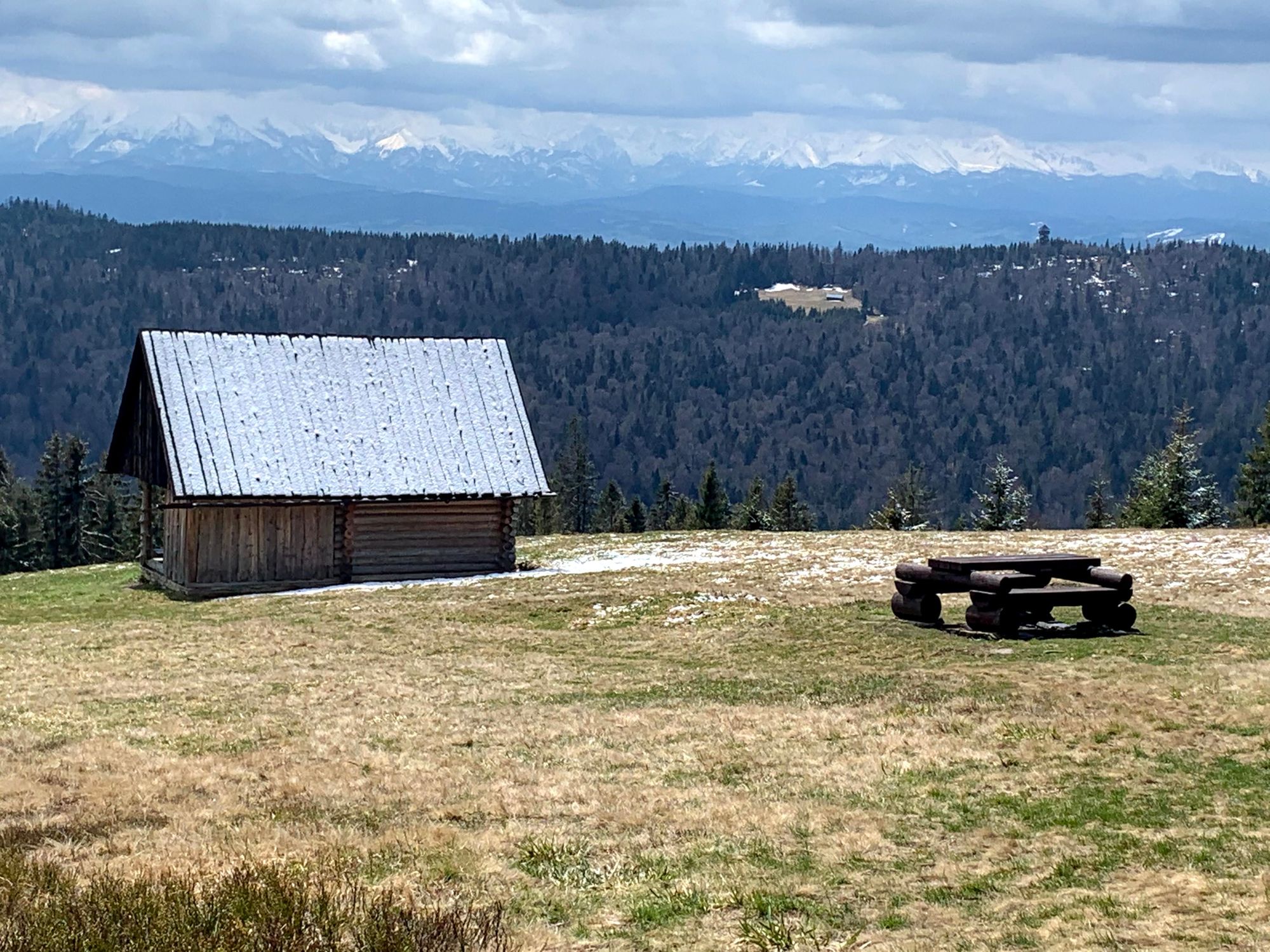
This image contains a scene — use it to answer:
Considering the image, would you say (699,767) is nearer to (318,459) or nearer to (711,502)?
(318,459)

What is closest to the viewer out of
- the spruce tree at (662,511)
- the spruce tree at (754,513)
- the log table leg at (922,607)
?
the log table leg at (922,607)

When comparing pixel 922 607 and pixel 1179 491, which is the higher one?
pixel 922 607

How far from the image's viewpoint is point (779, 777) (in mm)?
14766

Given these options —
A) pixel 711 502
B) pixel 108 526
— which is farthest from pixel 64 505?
pixel 711 502

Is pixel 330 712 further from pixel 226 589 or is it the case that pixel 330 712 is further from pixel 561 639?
pixel 226 589

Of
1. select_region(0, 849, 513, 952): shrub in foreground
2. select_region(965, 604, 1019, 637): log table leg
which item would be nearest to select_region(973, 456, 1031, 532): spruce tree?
select_region(965, 604, 1019, 637): log table leg

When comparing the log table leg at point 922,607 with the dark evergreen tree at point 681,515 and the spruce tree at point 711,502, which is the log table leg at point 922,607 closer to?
the spruce tree at point 711,502

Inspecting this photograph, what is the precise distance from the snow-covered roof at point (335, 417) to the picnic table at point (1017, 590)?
1574 cm

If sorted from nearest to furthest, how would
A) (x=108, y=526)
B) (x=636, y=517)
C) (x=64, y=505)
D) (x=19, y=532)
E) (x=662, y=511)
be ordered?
(x=64, y=505) → (x=19, y=532) → (x=108, y=526) → (x=636, y=517) → (x=662, y=511)

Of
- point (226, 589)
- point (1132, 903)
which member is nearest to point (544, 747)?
point (1132, 903)

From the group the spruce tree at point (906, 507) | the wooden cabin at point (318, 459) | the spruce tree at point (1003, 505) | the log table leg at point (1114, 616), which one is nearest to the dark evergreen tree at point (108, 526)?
the spruce tree at point (906, 507)

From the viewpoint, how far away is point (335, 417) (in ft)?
130

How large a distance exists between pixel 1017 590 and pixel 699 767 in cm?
1055

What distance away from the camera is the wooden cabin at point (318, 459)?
37.1 m
